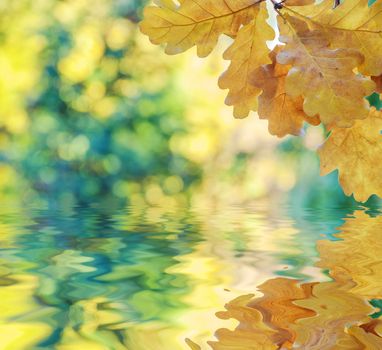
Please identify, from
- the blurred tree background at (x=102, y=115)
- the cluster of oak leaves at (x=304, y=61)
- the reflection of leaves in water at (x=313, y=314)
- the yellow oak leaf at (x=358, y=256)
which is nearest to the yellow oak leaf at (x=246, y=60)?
the cluster of oak leaves at (x=304, y=61)

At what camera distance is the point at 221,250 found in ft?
3.77

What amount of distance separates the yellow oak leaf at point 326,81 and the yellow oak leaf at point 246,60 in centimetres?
3

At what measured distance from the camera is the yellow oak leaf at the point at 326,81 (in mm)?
350

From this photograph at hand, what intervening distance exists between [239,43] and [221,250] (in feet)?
2.57

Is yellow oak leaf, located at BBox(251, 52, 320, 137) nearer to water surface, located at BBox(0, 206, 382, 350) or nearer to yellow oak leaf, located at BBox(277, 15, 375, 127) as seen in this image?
yellow oak leaf, located at BBox(277, 15, 375, 127)

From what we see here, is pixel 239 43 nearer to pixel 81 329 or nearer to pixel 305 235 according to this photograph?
pixel 81 329

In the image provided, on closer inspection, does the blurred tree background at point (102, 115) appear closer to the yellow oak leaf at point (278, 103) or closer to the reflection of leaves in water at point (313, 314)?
the reflection of leaves in water at point (313, 314)

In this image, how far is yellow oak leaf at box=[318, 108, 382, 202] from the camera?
0.43 metres

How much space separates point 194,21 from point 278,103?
0.08 meters

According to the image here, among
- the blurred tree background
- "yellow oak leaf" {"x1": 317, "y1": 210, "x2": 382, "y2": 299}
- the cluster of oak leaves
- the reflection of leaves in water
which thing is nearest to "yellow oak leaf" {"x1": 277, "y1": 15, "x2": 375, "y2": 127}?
the cluster of oak leaves

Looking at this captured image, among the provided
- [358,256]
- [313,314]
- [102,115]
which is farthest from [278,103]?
[102,115]

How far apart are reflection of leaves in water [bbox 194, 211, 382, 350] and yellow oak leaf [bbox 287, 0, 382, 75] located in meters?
0.19

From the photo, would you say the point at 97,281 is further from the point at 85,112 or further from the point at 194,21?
the point at 85,112

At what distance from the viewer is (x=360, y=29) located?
37cm
